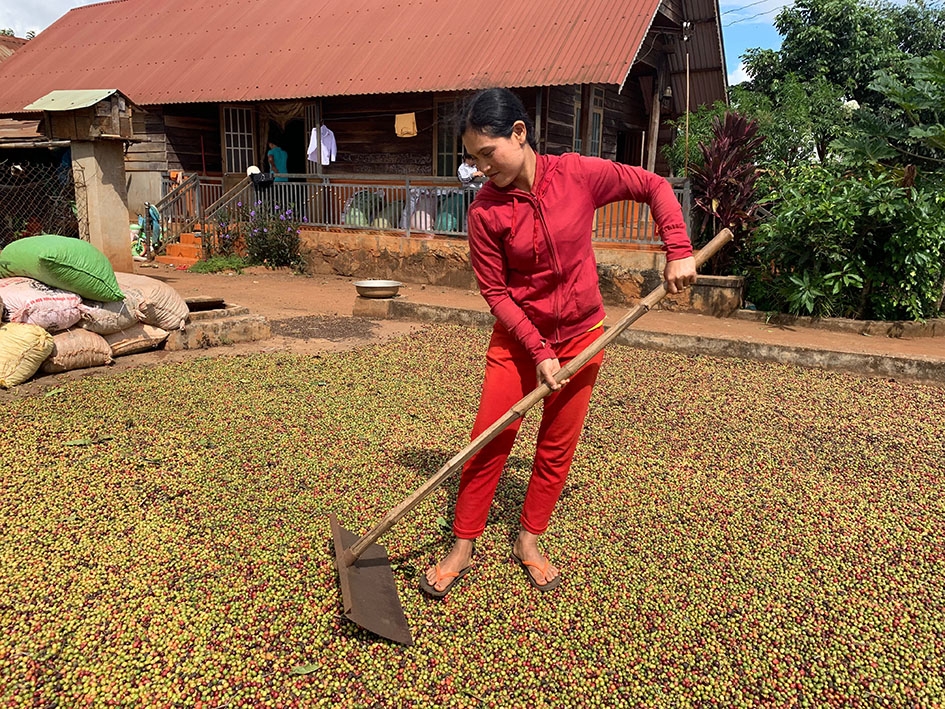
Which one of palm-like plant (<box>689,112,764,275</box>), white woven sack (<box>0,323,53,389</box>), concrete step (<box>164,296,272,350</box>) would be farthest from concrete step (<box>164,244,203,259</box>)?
palm-like plant (<box>689,112,764,275</box>)

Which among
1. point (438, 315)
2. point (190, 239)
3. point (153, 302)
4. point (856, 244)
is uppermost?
point (856, 244)

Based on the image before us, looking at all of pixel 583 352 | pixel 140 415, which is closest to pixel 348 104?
pixel 140 415

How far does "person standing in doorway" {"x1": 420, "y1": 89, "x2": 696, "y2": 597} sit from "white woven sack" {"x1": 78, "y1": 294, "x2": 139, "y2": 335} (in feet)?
11.7

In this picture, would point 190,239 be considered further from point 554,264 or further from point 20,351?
point 554,264

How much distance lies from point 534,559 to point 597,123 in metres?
10.8

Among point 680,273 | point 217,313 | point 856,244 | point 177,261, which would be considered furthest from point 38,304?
point 177,261

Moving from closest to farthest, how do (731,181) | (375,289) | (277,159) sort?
→ (375,289), (731,181), (277,159)

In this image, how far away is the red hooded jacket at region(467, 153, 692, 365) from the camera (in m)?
2.23

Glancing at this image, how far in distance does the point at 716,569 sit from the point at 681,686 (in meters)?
0.70

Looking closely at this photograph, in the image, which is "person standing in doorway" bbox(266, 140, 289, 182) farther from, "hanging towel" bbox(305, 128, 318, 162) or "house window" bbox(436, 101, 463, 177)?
"house window" bbox(436, 101, 463, 177)

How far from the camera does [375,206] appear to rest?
1096cm

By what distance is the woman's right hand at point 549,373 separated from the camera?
2.19 m

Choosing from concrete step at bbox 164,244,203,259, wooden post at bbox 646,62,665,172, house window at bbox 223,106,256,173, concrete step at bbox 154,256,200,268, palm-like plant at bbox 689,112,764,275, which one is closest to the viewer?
palm-like plant at bbox 689,112,764,275

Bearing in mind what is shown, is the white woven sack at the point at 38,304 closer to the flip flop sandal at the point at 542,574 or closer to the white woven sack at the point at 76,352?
the white woven sack at the point at 76,352
